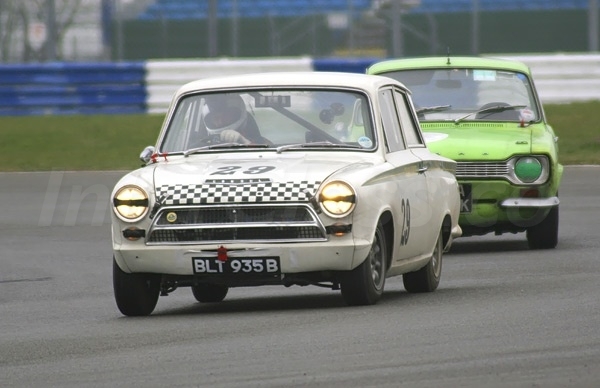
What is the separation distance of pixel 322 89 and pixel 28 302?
2.39 m

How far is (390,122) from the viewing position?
33.3ft

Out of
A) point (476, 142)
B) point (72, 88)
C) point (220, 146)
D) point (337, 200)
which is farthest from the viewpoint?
point (72, 88)

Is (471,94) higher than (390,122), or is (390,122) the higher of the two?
(390,122)

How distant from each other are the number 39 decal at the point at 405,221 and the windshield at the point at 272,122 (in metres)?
0.40

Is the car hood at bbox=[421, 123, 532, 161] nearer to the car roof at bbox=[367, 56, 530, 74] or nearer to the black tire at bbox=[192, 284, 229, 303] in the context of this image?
the car roof at bbox=[367, 56, 530, 74]

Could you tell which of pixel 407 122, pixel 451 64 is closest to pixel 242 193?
pixel 407 122

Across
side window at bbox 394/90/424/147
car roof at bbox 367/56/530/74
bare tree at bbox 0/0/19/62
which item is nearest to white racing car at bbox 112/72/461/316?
side window at bbox 394/90/424/147

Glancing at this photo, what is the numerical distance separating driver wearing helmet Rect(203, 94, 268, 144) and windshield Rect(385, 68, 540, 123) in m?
4.21

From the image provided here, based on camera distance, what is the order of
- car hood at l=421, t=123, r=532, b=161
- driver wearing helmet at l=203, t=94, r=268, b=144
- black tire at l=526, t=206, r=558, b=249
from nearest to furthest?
driver wearing helmet at l=203, t=94, r=268, b=144 < car hood at l=421, t=123, r=532, b=161 < black tire at l=526, t=206, r=558, b=249

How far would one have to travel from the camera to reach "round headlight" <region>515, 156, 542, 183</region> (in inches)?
516

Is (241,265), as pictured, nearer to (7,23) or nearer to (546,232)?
(546,232)

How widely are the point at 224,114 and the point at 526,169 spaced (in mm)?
3941

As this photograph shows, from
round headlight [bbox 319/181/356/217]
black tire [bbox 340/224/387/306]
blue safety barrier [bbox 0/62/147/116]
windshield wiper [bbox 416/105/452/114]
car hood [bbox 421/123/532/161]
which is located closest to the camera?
round headlight [bbox 319/181/356/217]

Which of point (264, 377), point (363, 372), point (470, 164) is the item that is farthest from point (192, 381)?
point (470, 164)
